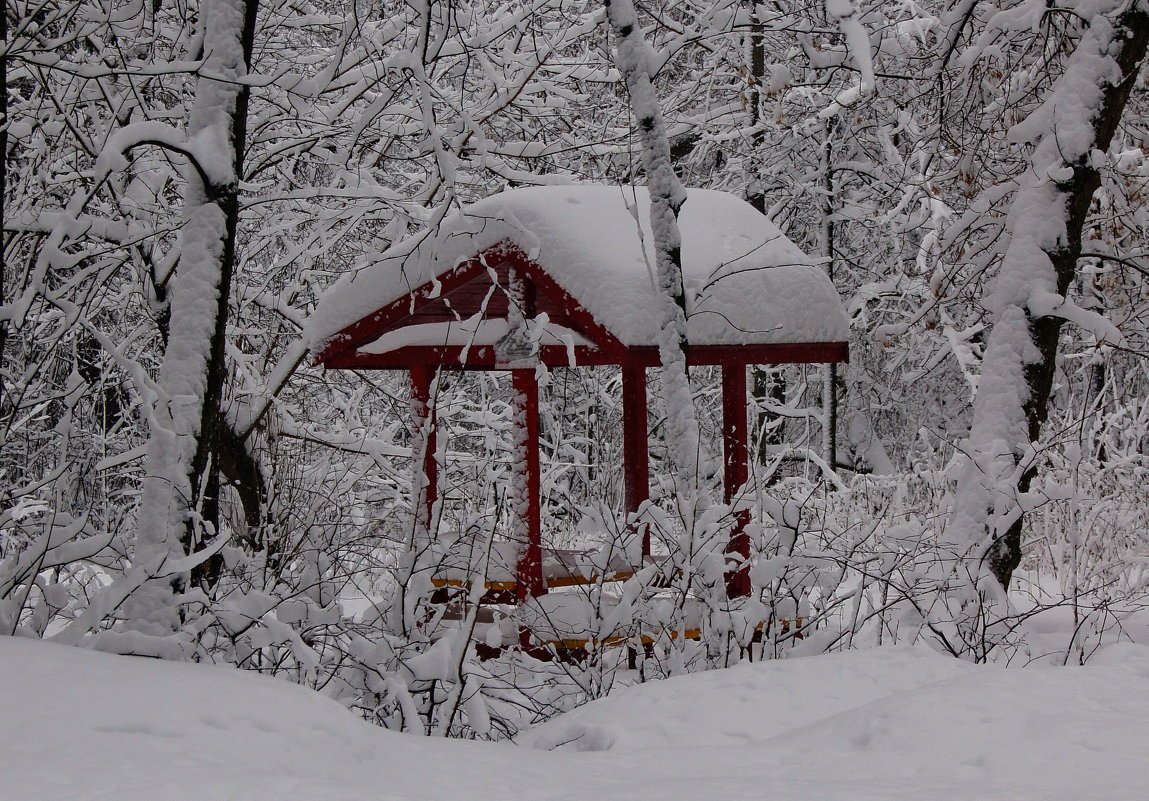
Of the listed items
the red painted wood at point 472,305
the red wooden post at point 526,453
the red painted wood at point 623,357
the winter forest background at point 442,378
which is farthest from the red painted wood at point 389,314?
the red wooden post at point 526,453

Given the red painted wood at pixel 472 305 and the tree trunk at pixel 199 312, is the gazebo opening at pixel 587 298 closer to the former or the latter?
the red painted wood at pixel 472 305

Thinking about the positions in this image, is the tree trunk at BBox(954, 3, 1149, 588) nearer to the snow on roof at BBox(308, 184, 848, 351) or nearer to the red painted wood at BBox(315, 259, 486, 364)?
the snow on roof at BBox(308, 184, 848, 351)

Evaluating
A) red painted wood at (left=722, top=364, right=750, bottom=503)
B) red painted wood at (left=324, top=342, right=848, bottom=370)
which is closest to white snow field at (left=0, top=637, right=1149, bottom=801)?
red painted wood at (left=324, top=342, right=848, bottom=370)

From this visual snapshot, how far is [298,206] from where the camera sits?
8.02 metres

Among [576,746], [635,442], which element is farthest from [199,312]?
[635,442]

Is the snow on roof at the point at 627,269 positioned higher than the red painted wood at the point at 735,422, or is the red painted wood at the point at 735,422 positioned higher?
the snow on roof at the point at 627,269

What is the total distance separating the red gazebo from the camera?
579 cm

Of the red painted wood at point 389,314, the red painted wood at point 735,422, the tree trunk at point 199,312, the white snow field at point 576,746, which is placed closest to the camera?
the white snow field at point 576,746

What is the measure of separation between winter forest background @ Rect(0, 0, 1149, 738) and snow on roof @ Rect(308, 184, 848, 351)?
37 centimetres

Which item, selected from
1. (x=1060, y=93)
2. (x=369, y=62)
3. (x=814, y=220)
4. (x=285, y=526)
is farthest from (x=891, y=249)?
(x=285, y=526)

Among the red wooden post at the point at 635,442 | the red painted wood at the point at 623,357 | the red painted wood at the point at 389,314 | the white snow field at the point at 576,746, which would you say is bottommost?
the white snow field at the point at 576,746

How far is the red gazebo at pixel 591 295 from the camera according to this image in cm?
579

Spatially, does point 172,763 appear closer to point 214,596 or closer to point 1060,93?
point 214,596

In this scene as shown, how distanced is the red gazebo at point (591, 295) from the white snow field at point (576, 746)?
2.18m
